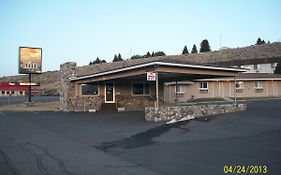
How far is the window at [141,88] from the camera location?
2856cm

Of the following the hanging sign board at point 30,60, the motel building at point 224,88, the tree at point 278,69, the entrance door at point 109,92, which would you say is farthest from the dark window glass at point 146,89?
the tree at point 278,69

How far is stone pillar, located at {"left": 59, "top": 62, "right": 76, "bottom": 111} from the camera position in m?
27.8

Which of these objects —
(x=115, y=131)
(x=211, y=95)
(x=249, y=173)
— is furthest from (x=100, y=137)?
(x=211, y=95)

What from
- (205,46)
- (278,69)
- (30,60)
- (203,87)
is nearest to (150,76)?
(203,87)

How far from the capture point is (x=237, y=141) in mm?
10477

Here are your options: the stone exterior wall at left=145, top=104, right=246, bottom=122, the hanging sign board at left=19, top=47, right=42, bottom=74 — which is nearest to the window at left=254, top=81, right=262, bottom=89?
the stone exterior wall at left=145, top=104, right=246, bottom=122

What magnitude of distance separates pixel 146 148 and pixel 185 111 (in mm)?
8330

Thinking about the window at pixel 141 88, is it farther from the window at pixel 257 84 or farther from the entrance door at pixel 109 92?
the window at pixel 257 84

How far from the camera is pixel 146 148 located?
33.4 ft

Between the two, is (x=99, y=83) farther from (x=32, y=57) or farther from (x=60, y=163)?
(x=60, y=163)

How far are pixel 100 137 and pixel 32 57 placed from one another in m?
29.0

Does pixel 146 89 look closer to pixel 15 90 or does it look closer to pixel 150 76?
pixel 150 76

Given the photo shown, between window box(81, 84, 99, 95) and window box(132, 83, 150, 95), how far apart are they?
131 inches

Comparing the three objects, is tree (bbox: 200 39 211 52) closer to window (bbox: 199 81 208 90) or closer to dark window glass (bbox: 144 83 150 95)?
window (bbox: 199 81 208 90)
